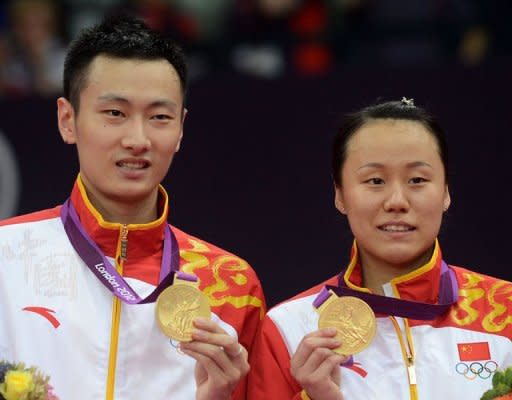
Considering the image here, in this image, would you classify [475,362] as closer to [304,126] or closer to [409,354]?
[409,354]

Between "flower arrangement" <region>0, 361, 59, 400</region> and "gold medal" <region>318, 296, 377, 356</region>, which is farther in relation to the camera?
"gold medal" <region>318, 296, 377, 356</region>

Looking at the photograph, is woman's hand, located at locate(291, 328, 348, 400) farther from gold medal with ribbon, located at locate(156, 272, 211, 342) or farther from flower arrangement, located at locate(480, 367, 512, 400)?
flower arrangement, located at locate(480, 367, 512, 400)

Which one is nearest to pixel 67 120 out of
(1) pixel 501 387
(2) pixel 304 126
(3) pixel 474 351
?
(3) pixel 474 351

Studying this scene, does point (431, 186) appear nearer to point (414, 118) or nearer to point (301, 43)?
point (414, 118)

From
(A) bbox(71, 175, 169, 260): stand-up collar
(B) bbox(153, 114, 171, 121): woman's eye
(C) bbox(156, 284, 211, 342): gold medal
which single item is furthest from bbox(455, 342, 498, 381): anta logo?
(B) bbox(153, 114, 171, 121): woman's eye

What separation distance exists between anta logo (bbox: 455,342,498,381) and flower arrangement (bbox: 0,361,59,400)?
1192 mm

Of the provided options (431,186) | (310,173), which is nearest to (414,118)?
(431,186)

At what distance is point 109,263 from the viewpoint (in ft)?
12.6

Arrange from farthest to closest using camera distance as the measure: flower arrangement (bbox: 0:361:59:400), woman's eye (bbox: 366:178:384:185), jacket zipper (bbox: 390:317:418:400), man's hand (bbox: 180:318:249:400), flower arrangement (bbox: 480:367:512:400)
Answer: woman's eye (bbox: 366:178:384:185), jacket zipper (bbox: 390:317:418:400), man's hand (bbox: 180:318:249:400), flower arrangement (bbox: 480:367:512:400), flower arrangement (bbox: 0:361:59:400)

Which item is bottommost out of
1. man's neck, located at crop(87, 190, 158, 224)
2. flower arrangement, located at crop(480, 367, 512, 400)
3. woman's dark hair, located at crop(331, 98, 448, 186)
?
flower arrangement, located at crop(480, 367, 512, 400)

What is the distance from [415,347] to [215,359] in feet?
2.03

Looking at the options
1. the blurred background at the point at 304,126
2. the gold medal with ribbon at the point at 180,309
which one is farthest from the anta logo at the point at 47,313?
the blurred background at the point at 304,126

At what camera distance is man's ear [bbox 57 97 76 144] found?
13.1 ft

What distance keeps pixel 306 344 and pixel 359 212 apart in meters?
0.49
